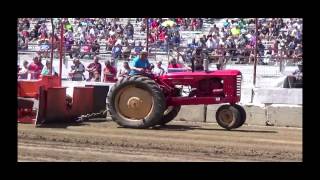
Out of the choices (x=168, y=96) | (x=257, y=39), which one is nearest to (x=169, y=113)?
(x=168, y=96)

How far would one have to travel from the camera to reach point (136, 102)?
10.9 metres

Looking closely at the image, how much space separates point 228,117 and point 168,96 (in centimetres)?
117

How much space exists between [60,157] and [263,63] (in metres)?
8.21

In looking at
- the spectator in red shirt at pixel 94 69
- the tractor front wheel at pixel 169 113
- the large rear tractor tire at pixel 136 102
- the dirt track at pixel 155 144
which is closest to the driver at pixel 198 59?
the tractor front wheel at pixel 169 113

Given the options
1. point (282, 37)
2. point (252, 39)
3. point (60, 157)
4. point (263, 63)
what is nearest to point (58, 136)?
point (60, 157)

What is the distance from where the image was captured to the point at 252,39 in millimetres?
15625

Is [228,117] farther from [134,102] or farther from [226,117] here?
[134,102]

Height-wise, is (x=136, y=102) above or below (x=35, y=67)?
below

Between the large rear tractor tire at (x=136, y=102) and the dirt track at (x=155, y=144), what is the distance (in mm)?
265

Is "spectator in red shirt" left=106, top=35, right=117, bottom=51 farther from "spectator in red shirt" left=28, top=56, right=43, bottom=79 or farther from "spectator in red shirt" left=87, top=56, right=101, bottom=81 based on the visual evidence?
"spectator in red shirt" left=28, top=56, right=43, bottom=79

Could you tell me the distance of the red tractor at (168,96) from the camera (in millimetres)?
10664

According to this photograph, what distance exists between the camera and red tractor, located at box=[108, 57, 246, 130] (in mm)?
10664

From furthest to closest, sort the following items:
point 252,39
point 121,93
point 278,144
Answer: point 252,39, point 121,93, point 278,144
